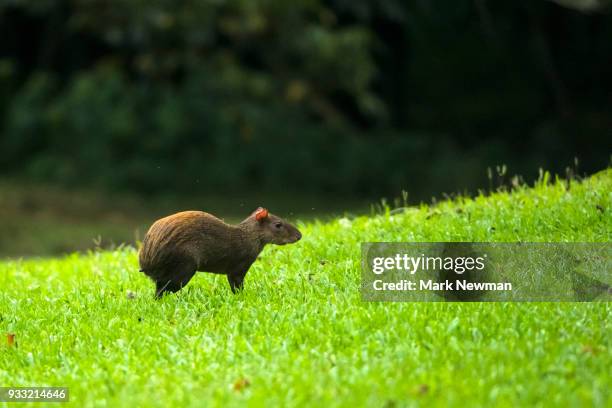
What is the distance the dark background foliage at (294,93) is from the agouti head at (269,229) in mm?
15484

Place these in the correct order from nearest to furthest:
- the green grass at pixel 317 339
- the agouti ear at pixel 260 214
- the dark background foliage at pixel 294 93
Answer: the green grass at pixel 317 339 < the agouti ear at pixel 260 214 < the dark background foliage at pixel 294 93

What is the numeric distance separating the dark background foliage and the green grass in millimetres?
14788

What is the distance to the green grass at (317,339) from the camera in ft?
15.8

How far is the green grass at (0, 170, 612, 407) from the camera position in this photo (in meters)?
4.80

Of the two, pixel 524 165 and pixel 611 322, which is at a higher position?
pixel 524 165

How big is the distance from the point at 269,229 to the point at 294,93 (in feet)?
56.1

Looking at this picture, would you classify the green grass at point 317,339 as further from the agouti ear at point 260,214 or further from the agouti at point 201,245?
the agouti ear at point 260,214

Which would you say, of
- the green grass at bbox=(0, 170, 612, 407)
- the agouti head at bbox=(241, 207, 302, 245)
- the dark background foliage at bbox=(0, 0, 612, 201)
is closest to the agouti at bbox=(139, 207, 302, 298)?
the agouti head at bbox=(241, 207, 302, 245)

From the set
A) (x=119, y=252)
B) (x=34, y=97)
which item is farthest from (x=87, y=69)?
(x=119, y=252)

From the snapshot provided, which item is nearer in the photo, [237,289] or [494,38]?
[237,289]

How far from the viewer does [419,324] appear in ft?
18.6

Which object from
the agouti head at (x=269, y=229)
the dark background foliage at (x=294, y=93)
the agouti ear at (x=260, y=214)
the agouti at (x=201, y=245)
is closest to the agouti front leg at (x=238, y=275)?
the agouti at (x=201, y=245)

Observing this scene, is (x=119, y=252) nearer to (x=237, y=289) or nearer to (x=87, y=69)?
(x=237, y=289)

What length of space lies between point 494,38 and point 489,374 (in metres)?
20.9
